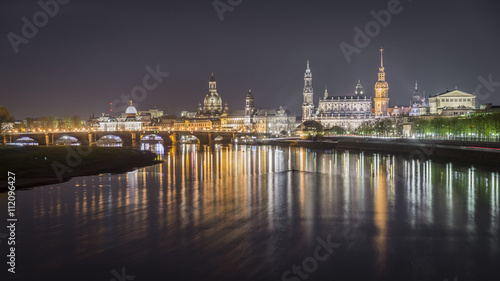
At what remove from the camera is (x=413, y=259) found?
1844 cm

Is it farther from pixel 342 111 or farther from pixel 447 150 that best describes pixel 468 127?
pixel 342 111

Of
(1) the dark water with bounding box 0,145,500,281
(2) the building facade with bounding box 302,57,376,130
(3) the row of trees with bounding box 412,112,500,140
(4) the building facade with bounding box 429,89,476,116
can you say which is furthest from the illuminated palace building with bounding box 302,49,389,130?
(1) the dark water with bounding box 0,145,500,281

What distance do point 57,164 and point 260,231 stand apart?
104ft

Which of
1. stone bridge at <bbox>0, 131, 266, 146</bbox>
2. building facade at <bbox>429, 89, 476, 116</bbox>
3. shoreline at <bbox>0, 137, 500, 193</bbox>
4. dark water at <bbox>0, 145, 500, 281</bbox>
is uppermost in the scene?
building facade at <bbox>429, 89, 476, 116</bbox>

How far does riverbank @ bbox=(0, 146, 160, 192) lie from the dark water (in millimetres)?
3354

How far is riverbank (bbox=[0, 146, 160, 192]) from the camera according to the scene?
38.3 metres

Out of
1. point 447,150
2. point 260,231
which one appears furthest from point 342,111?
point 260,231

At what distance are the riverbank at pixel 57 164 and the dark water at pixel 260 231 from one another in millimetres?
3354

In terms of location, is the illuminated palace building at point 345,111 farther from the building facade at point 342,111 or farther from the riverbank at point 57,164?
the riverbank at point 57,164

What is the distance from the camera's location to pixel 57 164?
151ft

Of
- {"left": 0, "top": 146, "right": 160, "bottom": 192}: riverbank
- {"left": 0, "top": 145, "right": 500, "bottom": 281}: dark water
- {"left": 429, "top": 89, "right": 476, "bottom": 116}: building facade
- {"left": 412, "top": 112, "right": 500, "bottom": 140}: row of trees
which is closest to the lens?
{"left": 0, "top": 145, "right": 500, "bottom": 281}: dark water

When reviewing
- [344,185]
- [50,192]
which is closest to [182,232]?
[50,192]

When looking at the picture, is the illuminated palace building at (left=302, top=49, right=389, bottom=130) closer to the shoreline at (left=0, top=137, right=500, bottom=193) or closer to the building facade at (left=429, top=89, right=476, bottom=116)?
the building facade at (left=429, top=89, right=476, bottom=116)

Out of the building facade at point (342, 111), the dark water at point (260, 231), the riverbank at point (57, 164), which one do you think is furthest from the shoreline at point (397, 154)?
the building facade at point (342, 111)
